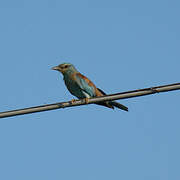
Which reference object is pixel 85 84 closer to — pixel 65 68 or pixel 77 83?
pixel 77 83

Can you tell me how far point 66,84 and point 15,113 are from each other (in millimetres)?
5060

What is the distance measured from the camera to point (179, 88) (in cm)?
714

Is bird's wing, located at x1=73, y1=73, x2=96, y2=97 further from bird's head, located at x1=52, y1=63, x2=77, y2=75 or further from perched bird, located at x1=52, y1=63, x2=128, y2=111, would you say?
bird's head, located at x1=52, y1=63, x2=77, y2=75

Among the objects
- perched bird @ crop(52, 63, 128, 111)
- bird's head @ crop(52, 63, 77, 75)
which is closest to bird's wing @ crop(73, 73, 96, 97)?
perched bird @ crop(52, 63, 128, 111)

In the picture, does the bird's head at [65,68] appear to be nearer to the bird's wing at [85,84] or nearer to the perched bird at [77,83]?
the perched bird at [77,83]

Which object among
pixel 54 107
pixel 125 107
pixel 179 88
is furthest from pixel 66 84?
pixel 179 88

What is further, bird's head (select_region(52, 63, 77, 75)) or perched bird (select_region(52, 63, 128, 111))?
bird's head (select_region(52, 63, 77, 75))

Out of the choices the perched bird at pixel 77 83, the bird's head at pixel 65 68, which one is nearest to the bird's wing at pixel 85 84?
the perched bird at pixel 77 83

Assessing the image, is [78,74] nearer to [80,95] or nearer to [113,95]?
[80,95]

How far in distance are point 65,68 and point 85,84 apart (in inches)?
37.5

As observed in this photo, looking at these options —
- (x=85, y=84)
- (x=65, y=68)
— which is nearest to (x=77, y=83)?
(x=85, y=84)

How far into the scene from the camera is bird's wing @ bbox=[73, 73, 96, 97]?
39.2 feet

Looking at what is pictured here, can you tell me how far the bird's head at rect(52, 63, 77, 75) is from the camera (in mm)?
12711

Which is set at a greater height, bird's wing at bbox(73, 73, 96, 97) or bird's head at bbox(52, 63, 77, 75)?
bird's head at bbox(52, 63, 77, 75)
